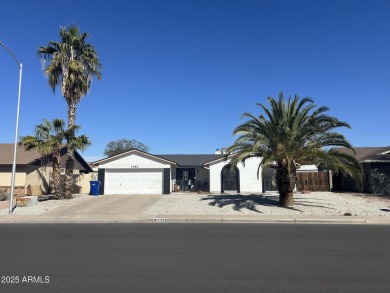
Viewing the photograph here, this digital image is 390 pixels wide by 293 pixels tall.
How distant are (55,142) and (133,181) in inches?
332

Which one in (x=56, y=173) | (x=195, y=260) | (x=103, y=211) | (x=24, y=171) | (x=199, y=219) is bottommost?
(x=195, y=260)

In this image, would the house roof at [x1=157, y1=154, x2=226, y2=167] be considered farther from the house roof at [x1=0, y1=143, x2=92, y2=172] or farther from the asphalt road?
the asphalt road

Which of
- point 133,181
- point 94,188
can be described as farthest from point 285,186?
point 94,188

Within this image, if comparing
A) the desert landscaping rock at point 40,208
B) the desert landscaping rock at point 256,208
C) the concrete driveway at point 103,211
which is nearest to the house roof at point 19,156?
the desert landscaping rock at point 40,208

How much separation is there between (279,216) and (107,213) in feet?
Result: 28.0

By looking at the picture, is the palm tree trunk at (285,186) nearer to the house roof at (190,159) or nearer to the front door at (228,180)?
the front door at (228,180)

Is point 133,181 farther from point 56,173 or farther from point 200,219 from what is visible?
point 200,219

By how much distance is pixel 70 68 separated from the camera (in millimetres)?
23266

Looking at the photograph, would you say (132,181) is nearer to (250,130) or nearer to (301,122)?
(250,130)

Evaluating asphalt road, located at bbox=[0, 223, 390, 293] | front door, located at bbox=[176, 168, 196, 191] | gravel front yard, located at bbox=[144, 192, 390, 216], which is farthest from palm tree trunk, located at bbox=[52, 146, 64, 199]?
front door, located at bbox=[176, 168, 196, 191]

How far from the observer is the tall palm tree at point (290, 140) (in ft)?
55.9

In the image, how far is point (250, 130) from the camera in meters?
18.6

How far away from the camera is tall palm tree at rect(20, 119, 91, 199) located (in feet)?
72.6

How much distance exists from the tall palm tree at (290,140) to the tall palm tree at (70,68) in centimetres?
1216
